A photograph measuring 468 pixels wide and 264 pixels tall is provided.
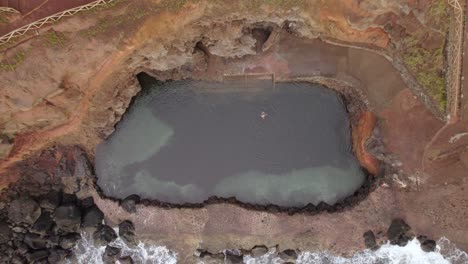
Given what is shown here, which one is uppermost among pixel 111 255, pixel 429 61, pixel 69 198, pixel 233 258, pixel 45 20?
pixel 429 61

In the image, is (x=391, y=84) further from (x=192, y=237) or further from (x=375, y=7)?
(x=192, y=237)

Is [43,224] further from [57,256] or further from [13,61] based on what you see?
[13,61]

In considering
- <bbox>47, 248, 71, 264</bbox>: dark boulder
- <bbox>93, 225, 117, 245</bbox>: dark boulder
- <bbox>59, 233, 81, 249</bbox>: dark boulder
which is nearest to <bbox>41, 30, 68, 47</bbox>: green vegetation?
<bbox>93, 225, 117, 245</bbox>: dark boulder

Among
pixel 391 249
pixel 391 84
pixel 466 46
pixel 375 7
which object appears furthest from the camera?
pixel 391 249

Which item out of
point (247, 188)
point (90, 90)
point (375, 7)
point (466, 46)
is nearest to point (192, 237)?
point (247, 188)

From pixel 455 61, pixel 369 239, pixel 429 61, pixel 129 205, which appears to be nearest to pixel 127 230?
pixel 129 205

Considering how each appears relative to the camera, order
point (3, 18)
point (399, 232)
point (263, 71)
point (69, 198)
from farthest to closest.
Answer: point (69, 198)
point (263, 71)
point (399, 232)
point (3, 18)
